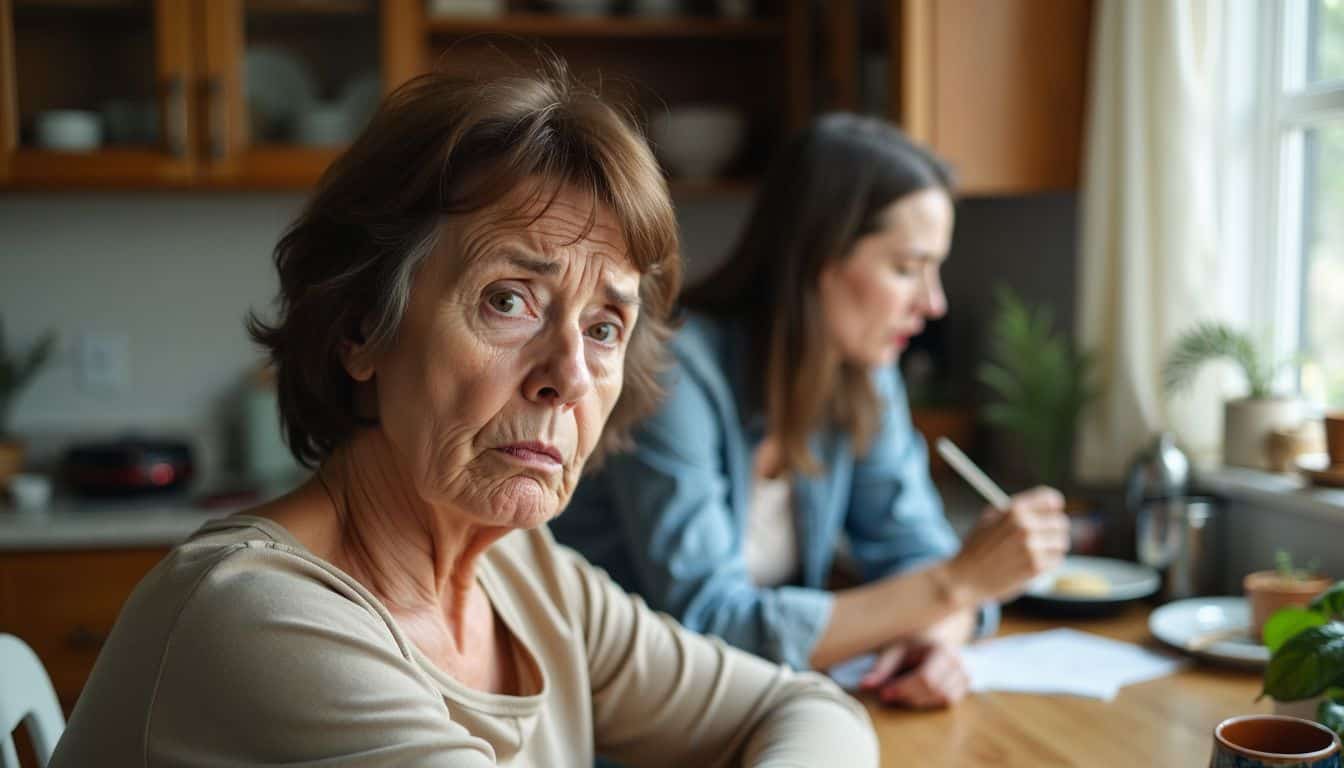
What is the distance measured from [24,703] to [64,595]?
154 cm

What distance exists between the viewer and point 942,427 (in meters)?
2.91

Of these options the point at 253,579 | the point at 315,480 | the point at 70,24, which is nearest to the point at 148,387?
the point at 70,24

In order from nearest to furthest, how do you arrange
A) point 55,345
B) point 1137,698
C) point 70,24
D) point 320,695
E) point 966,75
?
point 320,695, point 1137,698, point 966,75, point 70,24, point 55,345

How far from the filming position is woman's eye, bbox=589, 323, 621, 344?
3.48ft

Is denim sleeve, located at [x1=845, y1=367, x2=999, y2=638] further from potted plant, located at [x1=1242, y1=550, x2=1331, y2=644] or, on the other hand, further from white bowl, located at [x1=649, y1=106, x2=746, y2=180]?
white bowl, located at [x1=649, y1=106, x2=746, y2=180]

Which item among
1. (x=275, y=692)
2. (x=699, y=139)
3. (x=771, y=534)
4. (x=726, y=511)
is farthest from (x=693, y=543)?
(x=699, y=139)

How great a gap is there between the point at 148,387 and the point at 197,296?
26 centimetres

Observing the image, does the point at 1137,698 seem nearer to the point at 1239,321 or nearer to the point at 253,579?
the point at 1239,321

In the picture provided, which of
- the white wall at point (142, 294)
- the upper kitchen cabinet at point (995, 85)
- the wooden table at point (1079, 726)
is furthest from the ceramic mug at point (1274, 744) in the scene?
the white wall at point (142, 294)

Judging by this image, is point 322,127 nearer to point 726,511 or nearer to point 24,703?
point 726,511

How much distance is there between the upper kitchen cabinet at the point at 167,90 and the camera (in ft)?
9.05

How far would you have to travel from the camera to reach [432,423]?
983 millimetres

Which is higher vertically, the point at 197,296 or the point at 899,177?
the point at 899,177

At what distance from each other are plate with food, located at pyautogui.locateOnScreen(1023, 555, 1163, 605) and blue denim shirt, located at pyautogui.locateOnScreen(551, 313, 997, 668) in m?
0.13
